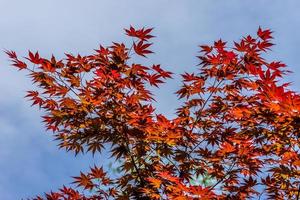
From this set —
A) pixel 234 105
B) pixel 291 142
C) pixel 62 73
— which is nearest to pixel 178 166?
pixel 234 105

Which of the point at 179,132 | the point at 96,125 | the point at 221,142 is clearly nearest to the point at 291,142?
the point at 221,142

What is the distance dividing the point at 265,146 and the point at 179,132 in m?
1.62

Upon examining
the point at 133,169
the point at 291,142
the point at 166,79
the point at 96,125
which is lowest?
the point at 291,142

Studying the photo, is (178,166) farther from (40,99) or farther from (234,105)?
(40,99)

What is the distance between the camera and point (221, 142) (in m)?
7.78

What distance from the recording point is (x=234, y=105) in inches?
299

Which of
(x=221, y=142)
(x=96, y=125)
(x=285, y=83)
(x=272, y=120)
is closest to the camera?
(x=272, y=120)

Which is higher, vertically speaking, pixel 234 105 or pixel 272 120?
pixel 234 105

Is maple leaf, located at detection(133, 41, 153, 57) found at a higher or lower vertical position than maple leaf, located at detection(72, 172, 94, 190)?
higher

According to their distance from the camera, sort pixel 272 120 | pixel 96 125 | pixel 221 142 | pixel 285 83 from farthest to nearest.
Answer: pixel 221 142 → pixel 96 125 → pixel 285 83 → pixel 272 120

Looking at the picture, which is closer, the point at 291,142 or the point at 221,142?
the point at 291,142

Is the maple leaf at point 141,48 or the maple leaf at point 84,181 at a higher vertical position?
the maple leaf at point 141,48

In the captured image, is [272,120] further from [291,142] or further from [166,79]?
[166,79]

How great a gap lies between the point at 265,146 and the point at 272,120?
167 cm
